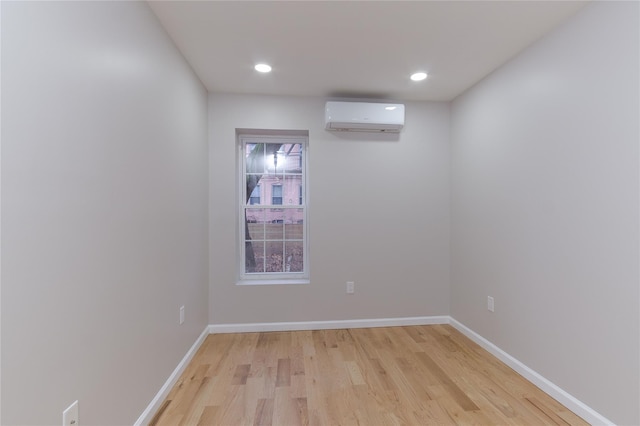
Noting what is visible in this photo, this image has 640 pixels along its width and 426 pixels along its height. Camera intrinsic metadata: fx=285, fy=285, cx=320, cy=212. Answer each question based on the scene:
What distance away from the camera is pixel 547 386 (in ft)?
6.28

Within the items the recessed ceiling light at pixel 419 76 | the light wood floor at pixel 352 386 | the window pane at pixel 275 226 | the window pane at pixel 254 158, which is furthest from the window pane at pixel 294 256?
the recessed ceiling light at pixel 419 76

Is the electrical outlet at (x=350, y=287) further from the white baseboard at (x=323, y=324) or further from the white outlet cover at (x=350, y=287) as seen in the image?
the white baseboard at (x=323, y=324)

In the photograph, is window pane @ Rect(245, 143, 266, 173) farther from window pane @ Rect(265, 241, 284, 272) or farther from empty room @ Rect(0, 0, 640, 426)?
window pane @ Rect(265, 241, 284, 272)

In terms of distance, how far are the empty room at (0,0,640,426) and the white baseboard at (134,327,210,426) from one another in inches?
0.9

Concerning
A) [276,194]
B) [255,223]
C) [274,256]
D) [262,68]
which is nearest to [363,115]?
[262,68]

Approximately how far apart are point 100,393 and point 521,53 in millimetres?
3334

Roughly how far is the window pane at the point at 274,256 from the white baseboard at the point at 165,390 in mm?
983

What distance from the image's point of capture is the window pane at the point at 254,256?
3182mm

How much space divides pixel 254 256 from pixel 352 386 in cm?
170

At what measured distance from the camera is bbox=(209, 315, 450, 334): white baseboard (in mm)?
2930

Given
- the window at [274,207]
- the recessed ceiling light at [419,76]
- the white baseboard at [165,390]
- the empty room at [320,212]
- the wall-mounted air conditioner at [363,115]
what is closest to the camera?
the empty room at [320,212]

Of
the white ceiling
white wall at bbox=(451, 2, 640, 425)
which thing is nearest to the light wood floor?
white wall at bbox=(451, 2, 640, 425)

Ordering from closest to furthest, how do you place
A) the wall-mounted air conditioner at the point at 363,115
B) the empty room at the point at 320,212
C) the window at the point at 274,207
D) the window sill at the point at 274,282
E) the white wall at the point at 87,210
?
the white wall at the point at 87,210, the empty room at the point at 320,212, the wall-mounted air conditioner at the point at 363,115, the window sill at the point at 274,282, the window at the point at 274,207

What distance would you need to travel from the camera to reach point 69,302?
1.09 m
